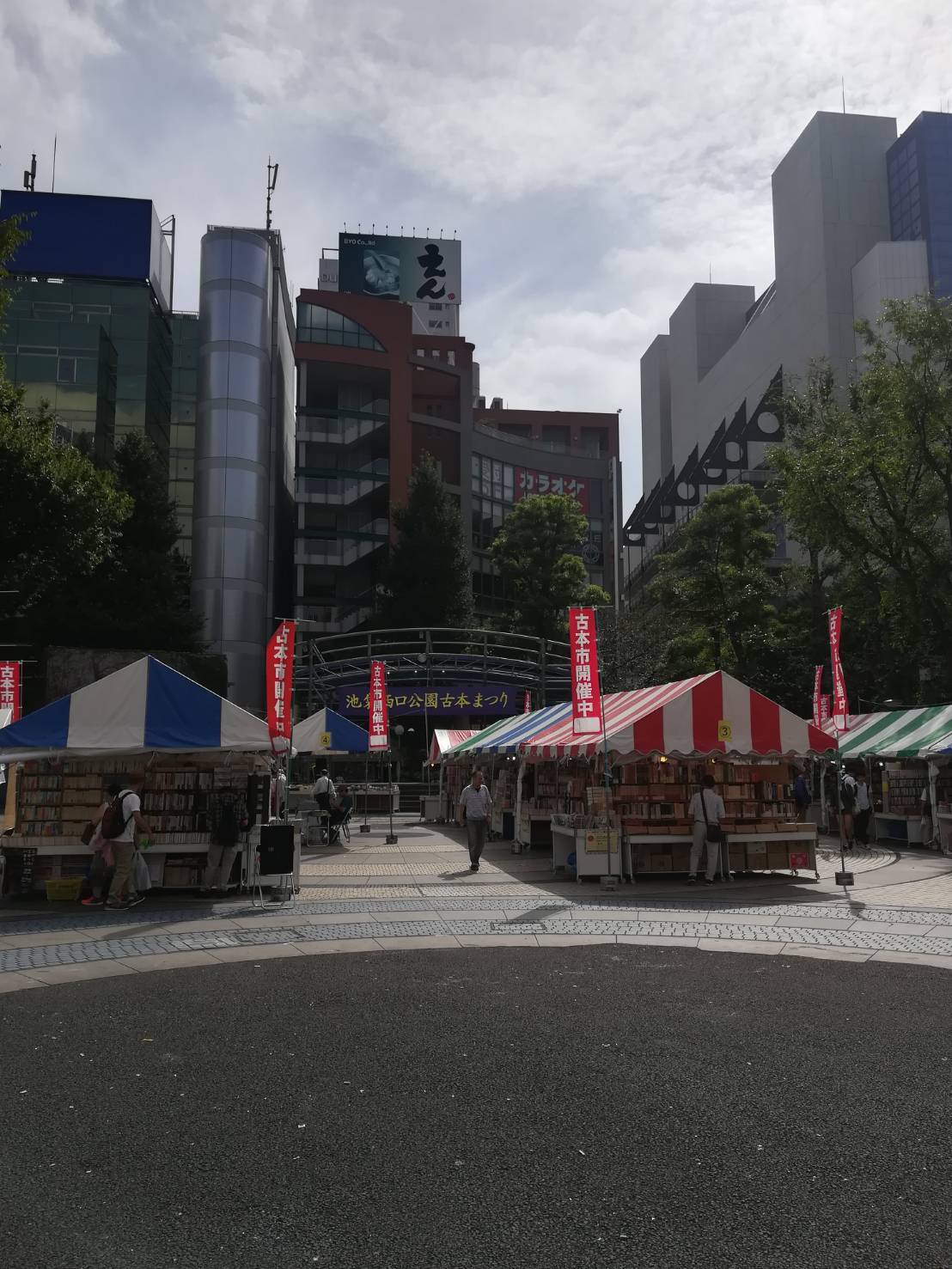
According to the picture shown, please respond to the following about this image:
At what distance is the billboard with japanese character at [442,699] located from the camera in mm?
41312

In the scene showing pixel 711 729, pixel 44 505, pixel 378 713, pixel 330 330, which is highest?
pixel 330 330

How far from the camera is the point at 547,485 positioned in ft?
257

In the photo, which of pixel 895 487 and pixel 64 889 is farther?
pixel 895 487

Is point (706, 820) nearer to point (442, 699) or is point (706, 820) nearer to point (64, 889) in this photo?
point (64, 889)

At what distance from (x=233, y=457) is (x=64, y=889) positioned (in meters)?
41.4

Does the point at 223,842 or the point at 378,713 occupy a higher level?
the point at 378,713

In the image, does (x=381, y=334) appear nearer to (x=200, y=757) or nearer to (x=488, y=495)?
(x=488, y=495)

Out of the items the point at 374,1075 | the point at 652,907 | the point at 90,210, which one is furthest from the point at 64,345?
the point at 374,1075

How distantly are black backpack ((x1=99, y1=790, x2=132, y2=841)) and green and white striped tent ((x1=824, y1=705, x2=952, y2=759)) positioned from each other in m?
15.0

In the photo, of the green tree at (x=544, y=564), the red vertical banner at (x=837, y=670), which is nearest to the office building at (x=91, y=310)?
the green tree at (x=544, y=564)

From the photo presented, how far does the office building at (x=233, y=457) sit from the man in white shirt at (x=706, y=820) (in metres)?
37.8

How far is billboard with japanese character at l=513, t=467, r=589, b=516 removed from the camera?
251 ft

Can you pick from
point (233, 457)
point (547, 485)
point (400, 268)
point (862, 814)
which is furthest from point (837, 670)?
point (400, 268)

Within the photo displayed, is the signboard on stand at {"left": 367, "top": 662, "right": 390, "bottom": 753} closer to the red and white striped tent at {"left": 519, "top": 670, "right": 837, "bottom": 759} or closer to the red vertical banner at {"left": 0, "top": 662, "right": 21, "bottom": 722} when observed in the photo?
the red vertical banner at {"left": 0, "top": 662, "right": 21, "bottom": 722}
